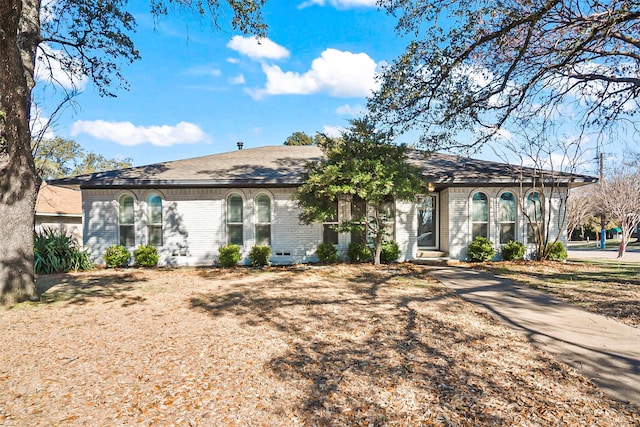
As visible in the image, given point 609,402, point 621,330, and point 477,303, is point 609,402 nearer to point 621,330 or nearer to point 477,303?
point 621,330

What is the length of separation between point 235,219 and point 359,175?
538 centimetres

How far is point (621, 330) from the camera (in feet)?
15.9

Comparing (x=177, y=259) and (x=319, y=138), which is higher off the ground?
(x=319, y=138)

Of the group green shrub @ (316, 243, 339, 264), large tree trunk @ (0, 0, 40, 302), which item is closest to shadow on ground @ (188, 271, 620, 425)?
large tree trunk @ (0, 0, 40, 302)

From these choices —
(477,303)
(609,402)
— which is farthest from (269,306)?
(609,402)

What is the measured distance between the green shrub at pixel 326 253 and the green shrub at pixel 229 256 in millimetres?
2839

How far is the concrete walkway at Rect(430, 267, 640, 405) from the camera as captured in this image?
3.49m

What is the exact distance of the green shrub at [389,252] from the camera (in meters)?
11.6

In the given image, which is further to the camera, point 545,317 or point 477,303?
point 477,303

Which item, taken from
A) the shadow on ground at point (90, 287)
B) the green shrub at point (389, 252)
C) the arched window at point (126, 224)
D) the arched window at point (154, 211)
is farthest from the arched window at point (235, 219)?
the green shrub at point (389, 252)

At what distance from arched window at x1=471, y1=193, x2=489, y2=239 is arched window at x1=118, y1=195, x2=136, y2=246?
12.6 meters

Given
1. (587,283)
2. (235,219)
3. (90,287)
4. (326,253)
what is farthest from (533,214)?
(90,287)

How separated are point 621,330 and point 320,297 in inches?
192

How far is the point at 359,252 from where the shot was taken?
1170cm
